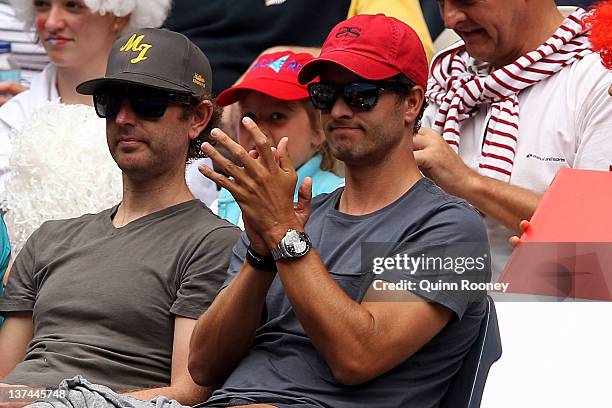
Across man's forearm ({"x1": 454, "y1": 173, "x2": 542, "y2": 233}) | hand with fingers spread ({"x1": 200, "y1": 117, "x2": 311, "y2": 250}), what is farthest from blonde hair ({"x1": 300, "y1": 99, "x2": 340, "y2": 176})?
hand with fingers spread ({"x1": 200, "y1": 117, "x2": 311, "y2": 250})

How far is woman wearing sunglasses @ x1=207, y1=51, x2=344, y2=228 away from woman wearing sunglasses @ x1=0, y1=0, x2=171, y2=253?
0.56 meters

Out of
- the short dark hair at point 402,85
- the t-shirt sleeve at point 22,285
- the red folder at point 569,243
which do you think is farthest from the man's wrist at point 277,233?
the t-shirt sleeve at point 22,285

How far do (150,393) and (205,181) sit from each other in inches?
65.2

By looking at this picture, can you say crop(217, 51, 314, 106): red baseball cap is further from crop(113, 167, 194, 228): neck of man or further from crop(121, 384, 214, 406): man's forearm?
crop(121, 384, 214, 406): man's forearm

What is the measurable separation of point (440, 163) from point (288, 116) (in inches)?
32.1

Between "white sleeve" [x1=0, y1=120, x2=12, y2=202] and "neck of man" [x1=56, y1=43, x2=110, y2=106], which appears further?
"neck of man" [x1=56, y1=43, x2=110, y2=106]

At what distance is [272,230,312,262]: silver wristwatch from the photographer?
9.89 feet

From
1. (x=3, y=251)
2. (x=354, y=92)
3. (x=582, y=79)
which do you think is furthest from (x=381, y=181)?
(x=3, y=251)

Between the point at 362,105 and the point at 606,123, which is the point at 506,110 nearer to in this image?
the point at 606,123

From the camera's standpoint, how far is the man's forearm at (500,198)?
3988 mm

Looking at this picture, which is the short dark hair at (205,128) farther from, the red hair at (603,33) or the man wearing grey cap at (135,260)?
the red hair at (603,33)

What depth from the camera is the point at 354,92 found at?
3.35m

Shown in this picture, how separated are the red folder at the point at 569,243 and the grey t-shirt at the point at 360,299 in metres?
0.27

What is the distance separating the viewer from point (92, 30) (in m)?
5.32
